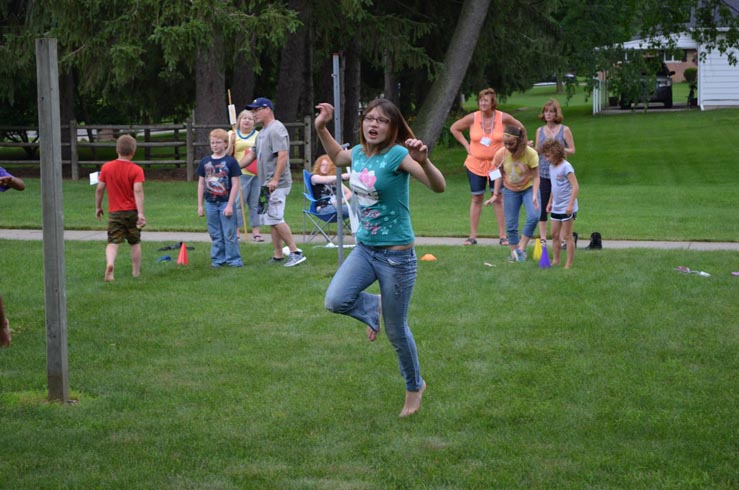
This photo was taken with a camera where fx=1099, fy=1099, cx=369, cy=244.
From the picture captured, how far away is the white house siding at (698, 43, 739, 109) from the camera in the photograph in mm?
57188

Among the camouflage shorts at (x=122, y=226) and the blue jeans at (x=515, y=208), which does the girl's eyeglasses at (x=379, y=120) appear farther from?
the blue jeans at (x=515, y=208)

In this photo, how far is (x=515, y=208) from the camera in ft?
42.7

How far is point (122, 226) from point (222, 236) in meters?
1.37

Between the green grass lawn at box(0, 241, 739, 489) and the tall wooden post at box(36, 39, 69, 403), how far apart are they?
0.28 meters

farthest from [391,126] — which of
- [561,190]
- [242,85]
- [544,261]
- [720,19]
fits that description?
[720,19]

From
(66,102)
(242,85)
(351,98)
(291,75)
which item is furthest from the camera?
(351,98)

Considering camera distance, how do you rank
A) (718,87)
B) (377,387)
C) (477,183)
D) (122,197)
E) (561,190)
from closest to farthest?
(377,387) < (122,197) < (561,190) < (477,183) < (718,87)

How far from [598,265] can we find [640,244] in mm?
2312

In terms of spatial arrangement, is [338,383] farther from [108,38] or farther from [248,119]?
[108,38]

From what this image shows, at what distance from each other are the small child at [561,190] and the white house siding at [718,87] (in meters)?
47.7

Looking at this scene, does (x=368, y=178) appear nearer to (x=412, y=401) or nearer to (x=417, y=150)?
(x=417, y=150)

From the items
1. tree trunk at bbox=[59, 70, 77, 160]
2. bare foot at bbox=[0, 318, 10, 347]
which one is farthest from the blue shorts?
tree trunk at bbox=[59, 70, 77, 160]

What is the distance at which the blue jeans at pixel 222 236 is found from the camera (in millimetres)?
→ 12820

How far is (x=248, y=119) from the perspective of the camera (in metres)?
14.0
